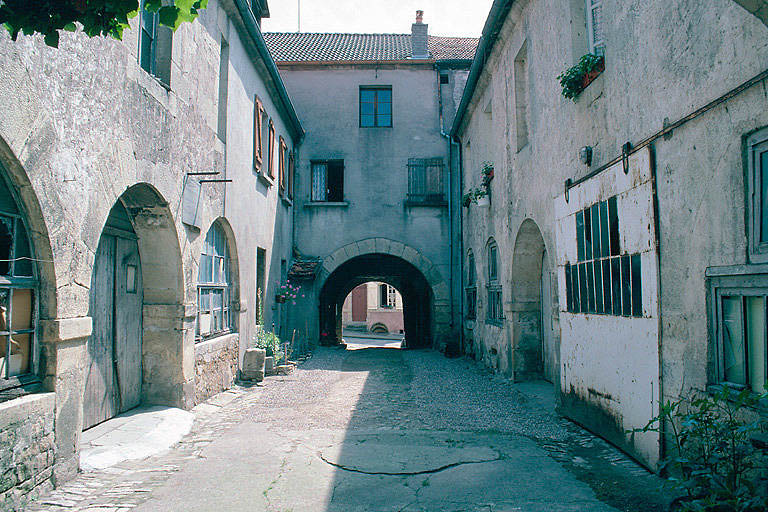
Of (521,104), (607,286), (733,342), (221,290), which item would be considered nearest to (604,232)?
(607,286)

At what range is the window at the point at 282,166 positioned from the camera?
40.1 feet

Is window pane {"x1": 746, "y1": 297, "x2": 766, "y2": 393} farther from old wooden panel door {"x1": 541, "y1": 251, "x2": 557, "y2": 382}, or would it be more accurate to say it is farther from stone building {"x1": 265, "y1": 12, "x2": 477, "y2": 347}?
stone building {"x1": 265, "y1": 12, "x2": 477, "y2": 347}

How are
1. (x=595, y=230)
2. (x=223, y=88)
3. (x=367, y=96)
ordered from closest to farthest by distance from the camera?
(x=595, y=230), (x=223, y=88), (x=367, y=96)

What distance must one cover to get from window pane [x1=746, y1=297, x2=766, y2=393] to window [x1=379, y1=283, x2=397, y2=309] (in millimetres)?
26597

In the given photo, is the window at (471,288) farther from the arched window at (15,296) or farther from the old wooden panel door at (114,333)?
the arched window at (15,296)

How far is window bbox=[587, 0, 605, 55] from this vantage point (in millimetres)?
5680

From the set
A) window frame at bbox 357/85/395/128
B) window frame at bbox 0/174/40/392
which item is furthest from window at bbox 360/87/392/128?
window frame at bbox 0/174/40/392

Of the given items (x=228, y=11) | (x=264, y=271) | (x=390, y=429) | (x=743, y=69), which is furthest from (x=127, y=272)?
(x=743, y=69)

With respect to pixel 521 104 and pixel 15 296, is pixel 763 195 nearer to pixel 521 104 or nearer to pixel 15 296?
pixel 15 296

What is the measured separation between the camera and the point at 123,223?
598cm

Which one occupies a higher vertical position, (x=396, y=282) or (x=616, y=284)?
(x=396, y=282)

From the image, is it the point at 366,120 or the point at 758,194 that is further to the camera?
the point at 366,120

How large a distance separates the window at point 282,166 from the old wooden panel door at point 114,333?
6.19m

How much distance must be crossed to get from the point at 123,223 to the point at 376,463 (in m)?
3.55
